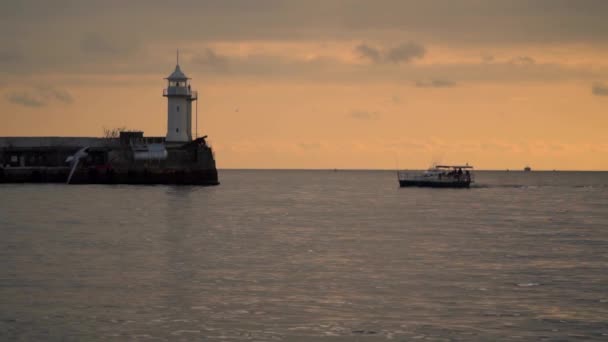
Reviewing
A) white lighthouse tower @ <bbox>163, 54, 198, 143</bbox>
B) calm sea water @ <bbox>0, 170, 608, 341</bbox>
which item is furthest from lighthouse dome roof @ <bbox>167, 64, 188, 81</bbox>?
calm sea water @ <bbox>0, 170, 608, 341</bbox>

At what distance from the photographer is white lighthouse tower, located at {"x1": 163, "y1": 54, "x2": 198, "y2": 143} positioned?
119 m

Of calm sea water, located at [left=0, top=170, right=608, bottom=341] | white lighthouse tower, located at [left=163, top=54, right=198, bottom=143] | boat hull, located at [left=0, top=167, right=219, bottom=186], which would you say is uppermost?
white lighthouse tower, located at [left=163, top=54, right=198, bottom=143]

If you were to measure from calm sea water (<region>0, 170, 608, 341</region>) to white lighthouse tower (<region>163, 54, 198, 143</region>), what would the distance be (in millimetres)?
53383

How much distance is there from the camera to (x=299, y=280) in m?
34.6

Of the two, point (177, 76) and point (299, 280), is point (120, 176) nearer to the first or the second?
point (177, 76)

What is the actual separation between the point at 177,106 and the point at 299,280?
86717 mm

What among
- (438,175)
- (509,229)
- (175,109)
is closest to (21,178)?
(175,109)

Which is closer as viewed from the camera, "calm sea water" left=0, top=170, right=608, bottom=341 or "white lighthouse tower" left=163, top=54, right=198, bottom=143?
"calm sea water" left=0, top=170, right=608, bottom=341

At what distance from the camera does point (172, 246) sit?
47562 millimetres

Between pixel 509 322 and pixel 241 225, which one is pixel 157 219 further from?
pixel 509 322

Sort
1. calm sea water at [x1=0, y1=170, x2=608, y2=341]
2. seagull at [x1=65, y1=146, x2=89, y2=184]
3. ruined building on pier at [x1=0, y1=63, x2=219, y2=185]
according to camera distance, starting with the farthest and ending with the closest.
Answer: seagull at [x1=65, y1=146, x2=89, y2=184] < ruined building on pier at [x1=0, y1=63, x2=219, y2=185] < calm sea water at [x1=0, y1=170, x2=608, y2=341]

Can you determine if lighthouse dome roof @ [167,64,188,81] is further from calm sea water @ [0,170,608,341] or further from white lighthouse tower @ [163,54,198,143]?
calm sea water @ [0,170,608,341]

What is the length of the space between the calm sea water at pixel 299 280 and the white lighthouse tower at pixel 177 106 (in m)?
53.4

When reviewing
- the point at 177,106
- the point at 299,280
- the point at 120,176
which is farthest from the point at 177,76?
the point at 299,280
